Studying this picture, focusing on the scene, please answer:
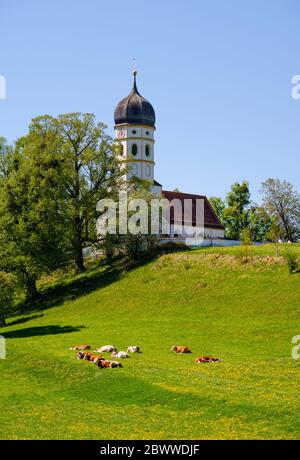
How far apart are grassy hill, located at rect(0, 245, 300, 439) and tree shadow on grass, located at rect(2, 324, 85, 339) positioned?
16 centimetres

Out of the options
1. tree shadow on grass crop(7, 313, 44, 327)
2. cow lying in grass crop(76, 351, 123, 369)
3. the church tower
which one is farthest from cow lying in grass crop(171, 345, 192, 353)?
the church tower

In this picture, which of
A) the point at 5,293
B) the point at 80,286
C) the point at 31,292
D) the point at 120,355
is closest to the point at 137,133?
the point at 80,286

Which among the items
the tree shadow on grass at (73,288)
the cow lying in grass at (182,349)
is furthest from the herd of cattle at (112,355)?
the tree shadow on grass at (73,288)

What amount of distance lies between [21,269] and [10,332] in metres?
14.1

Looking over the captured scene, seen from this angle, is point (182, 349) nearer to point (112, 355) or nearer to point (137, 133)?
point (112, 355)

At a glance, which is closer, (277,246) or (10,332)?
(10,332)

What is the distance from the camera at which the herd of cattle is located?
1300 inches

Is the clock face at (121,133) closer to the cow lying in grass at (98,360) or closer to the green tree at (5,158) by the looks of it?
the green tree at (5,158)

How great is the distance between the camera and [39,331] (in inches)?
2099

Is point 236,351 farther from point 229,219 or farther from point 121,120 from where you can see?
point 229,219

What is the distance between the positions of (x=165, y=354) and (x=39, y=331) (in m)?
17.3

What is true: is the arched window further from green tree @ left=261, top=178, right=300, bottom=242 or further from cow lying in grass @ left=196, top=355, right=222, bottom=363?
cow lying in grass @ left=196, top=355, right=222, bottom=363
